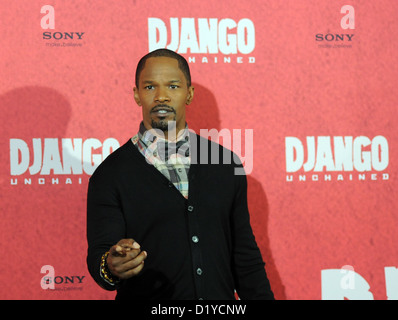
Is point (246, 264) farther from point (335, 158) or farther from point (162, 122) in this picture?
point (335, 158)

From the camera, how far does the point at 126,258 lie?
1.11m

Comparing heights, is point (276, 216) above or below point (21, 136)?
below

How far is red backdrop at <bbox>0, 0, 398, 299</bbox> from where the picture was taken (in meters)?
1.92

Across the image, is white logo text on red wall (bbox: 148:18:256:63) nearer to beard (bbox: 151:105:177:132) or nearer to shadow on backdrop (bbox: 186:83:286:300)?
shadow on backdrop (bbox: 186:83:286:300)

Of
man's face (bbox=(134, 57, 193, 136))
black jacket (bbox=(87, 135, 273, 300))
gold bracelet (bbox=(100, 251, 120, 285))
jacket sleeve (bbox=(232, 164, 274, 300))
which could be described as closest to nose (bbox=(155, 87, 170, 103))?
man's face (bbox=(134, 57, 193, 136))

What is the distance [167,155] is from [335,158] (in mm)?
867

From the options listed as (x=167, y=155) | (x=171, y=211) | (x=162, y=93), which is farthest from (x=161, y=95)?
(x=171, y=211)

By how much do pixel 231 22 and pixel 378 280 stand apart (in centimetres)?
118

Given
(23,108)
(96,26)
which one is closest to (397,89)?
(96,26)

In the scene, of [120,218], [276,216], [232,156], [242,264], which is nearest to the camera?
[120,218]

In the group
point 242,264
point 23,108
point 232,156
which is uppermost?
point 23,108

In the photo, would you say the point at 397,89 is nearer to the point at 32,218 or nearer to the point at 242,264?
the point at 242,264

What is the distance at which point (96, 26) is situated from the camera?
197cm

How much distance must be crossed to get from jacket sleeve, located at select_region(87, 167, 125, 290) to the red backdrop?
56 centimetres
